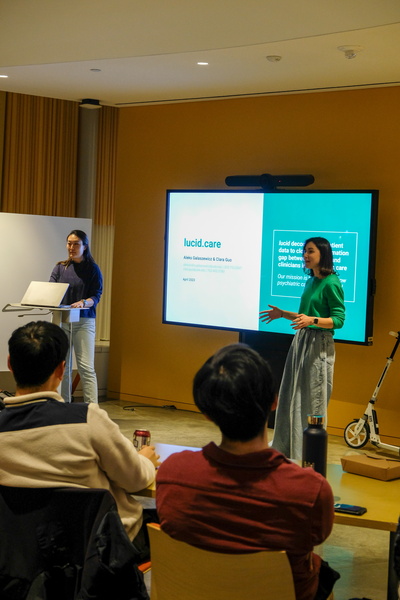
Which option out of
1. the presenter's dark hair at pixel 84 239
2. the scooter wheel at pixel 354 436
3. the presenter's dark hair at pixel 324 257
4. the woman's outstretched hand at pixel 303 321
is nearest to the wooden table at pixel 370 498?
the woman's outstretched hand at pixel 303 321

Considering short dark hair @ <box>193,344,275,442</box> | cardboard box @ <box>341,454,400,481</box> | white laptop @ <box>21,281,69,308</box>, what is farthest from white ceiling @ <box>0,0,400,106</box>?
short dark hair @ <box>193,344,275,442</box>

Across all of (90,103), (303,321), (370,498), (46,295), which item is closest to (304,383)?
(303,321)

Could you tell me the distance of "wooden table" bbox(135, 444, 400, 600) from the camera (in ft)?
8.11

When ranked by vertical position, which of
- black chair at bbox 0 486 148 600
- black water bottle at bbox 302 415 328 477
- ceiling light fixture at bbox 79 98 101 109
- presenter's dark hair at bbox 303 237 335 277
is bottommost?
black chair at bbox 0 486 148 600

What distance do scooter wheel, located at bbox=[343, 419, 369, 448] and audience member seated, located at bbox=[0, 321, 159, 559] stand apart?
12.9ft

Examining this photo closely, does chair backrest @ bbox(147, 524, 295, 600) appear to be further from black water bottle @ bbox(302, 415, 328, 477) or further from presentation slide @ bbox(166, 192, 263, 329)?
presentation slide @ bbox(166, 192, 263, 329)

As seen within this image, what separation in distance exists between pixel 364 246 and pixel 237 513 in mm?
4567

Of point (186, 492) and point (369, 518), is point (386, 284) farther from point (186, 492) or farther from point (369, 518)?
point (186, 492)

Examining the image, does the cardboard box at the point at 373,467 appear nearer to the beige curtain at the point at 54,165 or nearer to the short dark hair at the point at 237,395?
the short dark hair at the point at 237,395

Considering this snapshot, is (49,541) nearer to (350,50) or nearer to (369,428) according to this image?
(350,50)

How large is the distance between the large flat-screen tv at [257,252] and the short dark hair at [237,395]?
4.19 m

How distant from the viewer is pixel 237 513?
187 cm

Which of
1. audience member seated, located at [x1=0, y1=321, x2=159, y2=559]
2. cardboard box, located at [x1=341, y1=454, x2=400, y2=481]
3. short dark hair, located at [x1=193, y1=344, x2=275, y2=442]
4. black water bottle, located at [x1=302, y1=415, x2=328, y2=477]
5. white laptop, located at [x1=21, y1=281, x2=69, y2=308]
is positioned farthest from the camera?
white laptop, located at [x1=21, y1=281, x2=69, y2=308]

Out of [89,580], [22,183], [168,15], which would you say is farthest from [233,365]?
[22,183]
